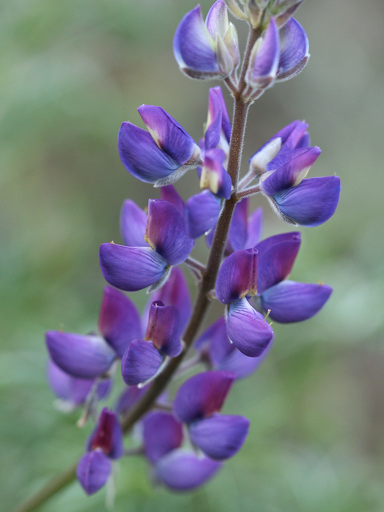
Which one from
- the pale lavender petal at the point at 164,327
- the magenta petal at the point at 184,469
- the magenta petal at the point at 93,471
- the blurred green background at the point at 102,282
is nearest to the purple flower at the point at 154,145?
the pale lavender petal at the point at 164,327

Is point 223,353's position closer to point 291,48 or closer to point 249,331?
point 249,331

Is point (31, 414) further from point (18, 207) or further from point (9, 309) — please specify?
point (18, 207)

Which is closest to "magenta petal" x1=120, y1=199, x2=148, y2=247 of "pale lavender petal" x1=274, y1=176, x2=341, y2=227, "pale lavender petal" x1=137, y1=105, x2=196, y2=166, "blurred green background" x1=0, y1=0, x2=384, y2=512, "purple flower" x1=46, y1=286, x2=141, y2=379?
"purple flower" x1=46, y1=286, x2=141, y2=379

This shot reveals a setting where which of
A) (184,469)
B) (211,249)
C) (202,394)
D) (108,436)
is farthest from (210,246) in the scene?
(184,469)

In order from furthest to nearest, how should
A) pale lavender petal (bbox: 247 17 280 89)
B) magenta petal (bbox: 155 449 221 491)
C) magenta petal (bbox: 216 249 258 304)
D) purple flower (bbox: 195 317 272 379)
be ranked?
1. magenta petal (bbox: 155 449 221 491)
2. purple flower (bbox: 195 317 272 379)
3. magenta petal (bbox: 216 249 258 304)
4. pale lavender petal (bbox: 247 17 280 89)

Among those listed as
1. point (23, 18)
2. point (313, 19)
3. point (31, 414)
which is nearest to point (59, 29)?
point (23, 18)

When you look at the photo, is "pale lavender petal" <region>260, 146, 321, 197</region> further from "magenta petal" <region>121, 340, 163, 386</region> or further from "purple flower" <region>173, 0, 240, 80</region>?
"magenta petal" <region>121, 340, 163, 386</region>

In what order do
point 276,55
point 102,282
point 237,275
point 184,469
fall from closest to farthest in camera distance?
point 276,55 → point 237,275 → point 184,469 → point 102,282
